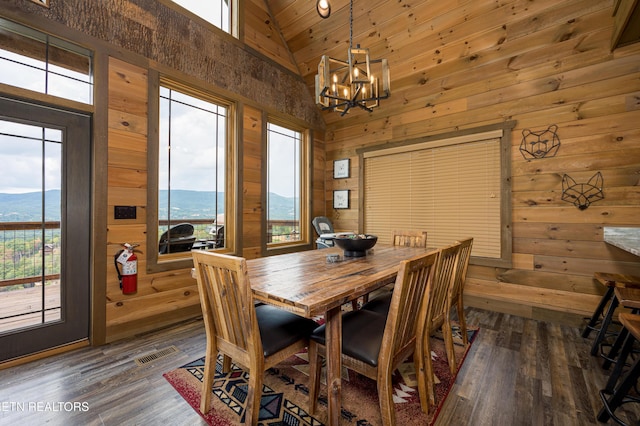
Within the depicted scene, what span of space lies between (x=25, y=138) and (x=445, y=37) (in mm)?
4251

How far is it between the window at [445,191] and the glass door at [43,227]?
3563 mm

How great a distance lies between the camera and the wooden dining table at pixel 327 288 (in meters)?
1.27

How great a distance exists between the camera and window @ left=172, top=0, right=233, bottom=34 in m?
3.10

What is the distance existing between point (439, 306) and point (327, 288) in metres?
0.98

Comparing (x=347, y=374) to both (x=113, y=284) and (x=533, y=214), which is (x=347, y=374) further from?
(x=533, y=214)

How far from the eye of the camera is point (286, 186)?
4.43 m

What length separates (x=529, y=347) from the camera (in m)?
2.42

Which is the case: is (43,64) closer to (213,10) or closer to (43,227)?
(43,227)

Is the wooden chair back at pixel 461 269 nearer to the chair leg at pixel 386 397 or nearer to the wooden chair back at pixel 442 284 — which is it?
the wooden chair back at pixel 442 284

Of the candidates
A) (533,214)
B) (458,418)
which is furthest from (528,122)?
(458,418)

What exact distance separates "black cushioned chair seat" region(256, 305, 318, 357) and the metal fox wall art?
303cm

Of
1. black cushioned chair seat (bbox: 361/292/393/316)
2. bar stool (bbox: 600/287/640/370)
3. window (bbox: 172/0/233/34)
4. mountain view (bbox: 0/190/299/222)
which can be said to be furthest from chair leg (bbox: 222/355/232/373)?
window (bbox: 172/0/233/34)

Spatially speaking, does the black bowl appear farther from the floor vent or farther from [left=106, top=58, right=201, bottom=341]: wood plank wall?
[left=106, top=58, right=201, bottom=341]: wood plank wall

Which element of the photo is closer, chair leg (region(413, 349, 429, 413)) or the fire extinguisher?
chair leg (region(413, 349, 429, 413))
